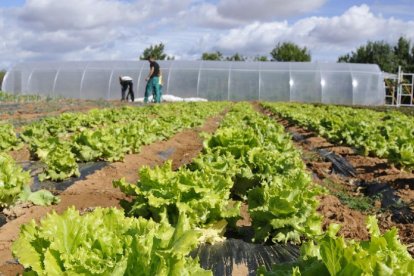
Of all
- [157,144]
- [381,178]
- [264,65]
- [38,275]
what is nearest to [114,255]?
[38,275]

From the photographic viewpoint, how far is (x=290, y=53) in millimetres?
78438

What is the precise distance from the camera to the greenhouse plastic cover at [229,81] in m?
34.7

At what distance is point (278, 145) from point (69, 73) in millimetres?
31196

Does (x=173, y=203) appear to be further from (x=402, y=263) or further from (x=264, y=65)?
(x=264, y=65)

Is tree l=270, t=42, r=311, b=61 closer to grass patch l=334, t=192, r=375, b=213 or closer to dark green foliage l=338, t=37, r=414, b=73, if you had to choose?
dark green foliage l=338, t=37, r=414, b=73

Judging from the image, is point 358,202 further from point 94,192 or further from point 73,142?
point 73,142

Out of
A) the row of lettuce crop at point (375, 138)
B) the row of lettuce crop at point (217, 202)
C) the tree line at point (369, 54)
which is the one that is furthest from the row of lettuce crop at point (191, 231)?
the tree line at point (369, 54)

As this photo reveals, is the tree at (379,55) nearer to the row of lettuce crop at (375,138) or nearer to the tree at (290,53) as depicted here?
the tree at (290,53)

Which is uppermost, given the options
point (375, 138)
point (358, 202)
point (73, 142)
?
point (73, 142)

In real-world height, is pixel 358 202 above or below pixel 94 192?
below

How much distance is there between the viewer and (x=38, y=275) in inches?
113

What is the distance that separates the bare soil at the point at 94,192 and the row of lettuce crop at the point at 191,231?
2.79 ft

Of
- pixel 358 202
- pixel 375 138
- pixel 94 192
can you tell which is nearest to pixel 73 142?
pixel 94 192

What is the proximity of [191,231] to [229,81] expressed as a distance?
32.9m
